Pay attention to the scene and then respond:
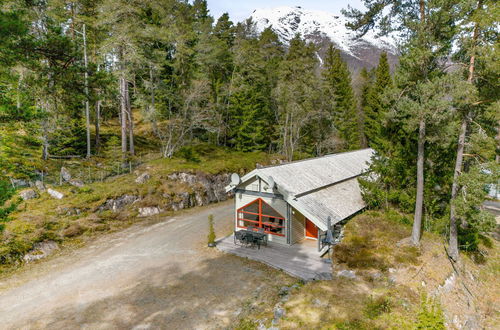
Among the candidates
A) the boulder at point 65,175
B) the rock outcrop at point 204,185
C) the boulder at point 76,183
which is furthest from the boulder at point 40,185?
the rock outcrop at point 204,185

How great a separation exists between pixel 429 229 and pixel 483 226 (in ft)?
14.1

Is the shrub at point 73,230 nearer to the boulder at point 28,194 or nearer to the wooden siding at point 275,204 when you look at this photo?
the boulder at point 28,194

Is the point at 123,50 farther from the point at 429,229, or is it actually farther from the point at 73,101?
the point at 429,229

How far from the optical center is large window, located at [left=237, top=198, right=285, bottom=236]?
17.0m

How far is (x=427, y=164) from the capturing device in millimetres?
17906

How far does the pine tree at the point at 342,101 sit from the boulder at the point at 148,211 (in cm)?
3052

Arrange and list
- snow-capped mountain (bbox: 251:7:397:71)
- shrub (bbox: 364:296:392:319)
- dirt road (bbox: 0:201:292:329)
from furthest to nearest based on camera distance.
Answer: snow-capped mountain (bbox: 251:7:397:71), dirt road (bbox: 0:201:292:329), shrub (bbox: 364:296:392:319)

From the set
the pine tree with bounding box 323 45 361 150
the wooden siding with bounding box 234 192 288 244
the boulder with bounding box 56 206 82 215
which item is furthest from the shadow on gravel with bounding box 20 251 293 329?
the pine tree with bounding box 323 45 361 150

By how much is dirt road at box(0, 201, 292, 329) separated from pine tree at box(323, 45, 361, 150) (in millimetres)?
33608

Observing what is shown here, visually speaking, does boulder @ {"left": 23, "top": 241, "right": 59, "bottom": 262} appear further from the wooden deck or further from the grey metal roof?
the grey metal roof

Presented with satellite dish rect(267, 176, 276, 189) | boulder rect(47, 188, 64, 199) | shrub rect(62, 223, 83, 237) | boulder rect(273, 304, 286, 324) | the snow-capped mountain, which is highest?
the snow-capped mountain

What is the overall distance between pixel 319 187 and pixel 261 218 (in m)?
4.29

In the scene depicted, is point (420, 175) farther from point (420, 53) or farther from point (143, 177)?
point (143, 177)

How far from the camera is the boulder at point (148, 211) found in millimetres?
22688
